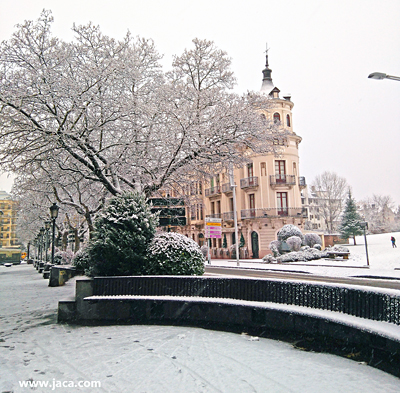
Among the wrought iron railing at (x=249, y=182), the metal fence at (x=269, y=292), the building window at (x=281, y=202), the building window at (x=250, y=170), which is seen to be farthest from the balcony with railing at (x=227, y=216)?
the metal fence at (x=269, y=292)

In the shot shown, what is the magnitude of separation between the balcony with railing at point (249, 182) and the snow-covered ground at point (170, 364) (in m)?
34.5

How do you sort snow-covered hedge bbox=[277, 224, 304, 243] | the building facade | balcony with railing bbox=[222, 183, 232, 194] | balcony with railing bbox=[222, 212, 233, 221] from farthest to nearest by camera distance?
1. balcony with railing bbox=[222, 183, 232, 194]
2. balcony with railing bbox=[222, 212, 233, 221]
3. the building facade
4. snow-covered hedge bbox=[277, 224, 304, 243]

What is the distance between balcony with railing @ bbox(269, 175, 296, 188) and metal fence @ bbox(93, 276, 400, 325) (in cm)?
3297

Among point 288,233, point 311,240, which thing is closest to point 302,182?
point 311,240

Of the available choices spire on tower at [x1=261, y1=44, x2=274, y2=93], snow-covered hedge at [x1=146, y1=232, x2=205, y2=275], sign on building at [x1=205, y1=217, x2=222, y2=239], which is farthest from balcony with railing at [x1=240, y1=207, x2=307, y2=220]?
snow-covered hedge at [x1=146, y1=232, x2=205, y2=275]

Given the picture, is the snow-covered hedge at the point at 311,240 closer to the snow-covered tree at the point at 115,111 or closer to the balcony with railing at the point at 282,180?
the balcony with railing at the point at 282,180

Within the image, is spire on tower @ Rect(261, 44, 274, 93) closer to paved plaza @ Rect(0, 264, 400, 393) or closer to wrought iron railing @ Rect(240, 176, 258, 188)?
wrought iron railing @ Rect(240, 176, 258, 188)

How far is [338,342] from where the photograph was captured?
19.6 ft

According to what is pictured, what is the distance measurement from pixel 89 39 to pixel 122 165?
15.1ft

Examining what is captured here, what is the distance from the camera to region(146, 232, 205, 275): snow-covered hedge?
955 centimetres

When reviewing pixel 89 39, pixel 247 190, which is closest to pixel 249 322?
pixel 89 39

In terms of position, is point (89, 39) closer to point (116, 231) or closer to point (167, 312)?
point (116, 231)

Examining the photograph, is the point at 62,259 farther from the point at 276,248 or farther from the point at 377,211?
the point at 377,211

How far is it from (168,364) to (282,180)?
37.0m
